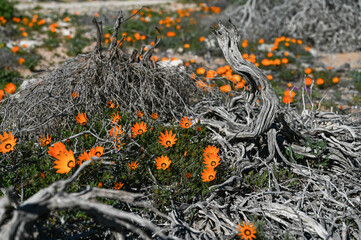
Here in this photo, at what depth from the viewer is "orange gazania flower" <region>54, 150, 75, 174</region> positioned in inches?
97.3

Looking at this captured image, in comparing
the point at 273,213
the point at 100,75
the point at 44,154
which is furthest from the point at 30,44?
the point at 273,213

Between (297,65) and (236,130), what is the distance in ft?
13.6

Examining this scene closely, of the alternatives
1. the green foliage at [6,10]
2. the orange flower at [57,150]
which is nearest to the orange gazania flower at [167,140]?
the orange flower at [57,150]

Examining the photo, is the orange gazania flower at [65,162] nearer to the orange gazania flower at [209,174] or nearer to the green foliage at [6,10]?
the orange gazania flower at [209,174]

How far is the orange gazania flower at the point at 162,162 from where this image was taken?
2.76 metres

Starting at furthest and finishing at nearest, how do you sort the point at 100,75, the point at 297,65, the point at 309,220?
the point at 297,65, the point at 100,75, the point at 309,220

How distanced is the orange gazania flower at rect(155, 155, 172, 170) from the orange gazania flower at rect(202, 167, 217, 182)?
0.32 m

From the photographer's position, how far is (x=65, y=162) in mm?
2518

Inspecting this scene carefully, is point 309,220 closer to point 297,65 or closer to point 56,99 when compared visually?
point 56,99

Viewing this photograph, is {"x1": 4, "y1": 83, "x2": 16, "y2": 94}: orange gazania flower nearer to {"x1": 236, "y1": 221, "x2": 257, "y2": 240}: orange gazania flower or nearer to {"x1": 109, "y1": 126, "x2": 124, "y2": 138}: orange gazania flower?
{"x1": 109, "y1": 126, "x2": 124, "y2": 138}: orange gazania flower

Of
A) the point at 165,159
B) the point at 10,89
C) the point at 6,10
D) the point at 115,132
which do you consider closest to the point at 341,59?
the point at 165,159

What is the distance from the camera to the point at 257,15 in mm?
8672

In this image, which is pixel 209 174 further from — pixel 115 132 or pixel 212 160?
pixel 115 132

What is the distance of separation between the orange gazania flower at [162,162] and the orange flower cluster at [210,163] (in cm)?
32
